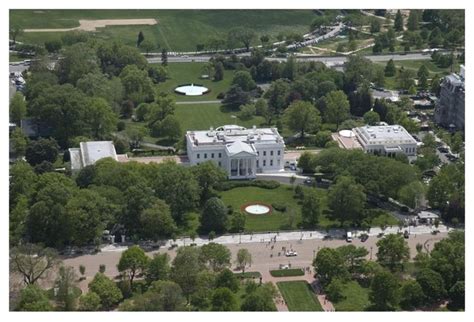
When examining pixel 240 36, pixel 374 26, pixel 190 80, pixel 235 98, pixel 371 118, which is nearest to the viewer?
pixel 371 118

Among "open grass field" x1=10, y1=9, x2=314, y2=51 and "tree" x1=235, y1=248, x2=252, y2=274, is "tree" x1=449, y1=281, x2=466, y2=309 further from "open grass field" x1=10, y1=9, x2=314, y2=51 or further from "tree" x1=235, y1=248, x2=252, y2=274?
"open grass field" x1=10, y1=9, x2=314, y2=51

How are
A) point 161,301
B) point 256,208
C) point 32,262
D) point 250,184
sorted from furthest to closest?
point 250,184, point 256,208, point 32,262, point 161,301

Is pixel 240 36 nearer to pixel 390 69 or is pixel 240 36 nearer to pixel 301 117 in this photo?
pixel 390 69

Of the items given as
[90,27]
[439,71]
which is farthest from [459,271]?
[90,27]

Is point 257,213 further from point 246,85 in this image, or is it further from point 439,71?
point 439,71

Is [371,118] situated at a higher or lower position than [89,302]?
higher

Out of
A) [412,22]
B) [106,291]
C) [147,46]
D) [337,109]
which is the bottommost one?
[106,291]

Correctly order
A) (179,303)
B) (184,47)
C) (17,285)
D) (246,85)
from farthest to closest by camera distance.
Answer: (184,47)
(246,85)
(17,285)
(179,303)

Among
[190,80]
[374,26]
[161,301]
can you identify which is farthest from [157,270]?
[374,26]

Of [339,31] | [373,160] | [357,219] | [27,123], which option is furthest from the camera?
[339,31]
